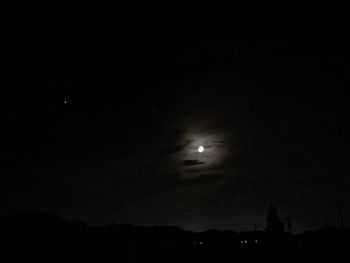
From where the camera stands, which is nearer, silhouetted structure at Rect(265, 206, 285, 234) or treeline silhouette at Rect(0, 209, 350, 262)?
treeline silhouette at Rect(0, 209, 350, 262)

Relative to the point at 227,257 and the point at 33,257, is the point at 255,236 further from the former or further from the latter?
the point at 33,257

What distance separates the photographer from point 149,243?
3653 centimetres

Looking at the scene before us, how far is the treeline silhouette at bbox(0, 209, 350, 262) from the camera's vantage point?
28538 millimetres

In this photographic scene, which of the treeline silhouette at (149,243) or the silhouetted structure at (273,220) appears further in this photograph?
the silhouetted structure at (273,220)

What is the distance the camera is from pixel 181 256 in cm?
3906

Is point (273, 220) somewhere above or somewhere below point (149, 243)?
above

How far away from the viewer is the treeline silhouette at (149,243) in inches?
1124

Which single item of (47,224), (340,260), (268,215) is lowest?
(340,260)

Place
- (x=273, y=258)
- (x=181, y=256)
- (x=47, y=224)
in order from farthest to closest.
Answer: (x=273, y=258)
(x=181, y=256)
(x=47, y=224)

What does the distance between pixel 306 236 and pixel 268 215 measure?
3475 centimetres

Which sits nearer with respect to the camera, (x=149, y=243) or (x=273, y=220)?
(x=149, y=243)

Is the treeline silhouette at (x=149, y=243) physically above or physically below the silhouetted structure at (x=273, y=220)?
below

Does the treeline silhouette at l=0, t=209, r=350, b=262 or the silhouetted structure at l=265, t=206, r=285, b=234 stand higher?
the silhouetted structure at l=265, t=206, r=285, b=234

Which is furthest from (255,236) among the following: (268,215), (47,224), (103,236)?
(268,215)
